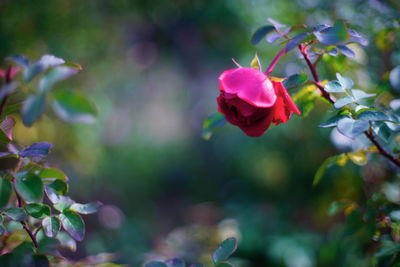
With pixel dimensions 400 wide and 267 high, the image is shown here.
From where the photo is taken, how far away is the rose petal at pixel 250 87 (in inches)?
18.8

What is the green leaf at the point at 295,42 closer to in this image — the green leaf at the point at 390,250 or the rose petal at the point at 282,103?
the rose petal at the point at 282,103

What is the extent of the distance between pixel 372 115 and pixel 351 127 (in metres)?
0.04

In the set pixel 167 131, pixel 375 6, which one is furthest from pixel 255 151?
pixel 167 131

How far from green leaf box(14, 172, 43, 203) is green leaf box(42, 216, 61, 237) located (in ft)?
0.24

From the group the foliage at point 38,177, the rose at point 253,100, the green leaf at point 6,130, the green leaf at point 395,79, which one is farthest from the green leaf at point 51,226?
the green leaf at point 395,79

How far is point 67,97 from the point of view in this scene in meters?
0.37

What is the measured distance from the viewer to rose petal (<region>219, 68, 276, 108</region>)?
0.48 meters

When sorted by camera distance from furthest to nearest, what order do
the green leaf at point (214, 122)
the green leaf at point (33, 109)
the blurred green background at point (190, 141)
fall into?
the blurred green background at point (190, 141)
the green leaf at point (214, 122)
the green leaf at point (33, 109)

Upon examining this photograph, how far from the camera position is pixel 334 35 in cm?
48

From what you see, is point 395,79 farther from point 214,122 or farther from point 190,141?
point 190,141

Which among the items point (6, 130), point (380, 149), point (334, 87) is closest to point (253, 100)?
point (334, 87)

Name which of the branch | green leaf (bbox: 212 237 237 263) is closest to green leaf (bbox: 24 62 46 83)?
green leaf (bbox: 212 237 237 263)

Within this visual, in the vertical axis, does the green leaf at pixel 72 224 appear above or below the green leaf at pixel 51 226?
below

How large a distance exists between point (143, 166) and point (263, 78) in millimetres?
2181
